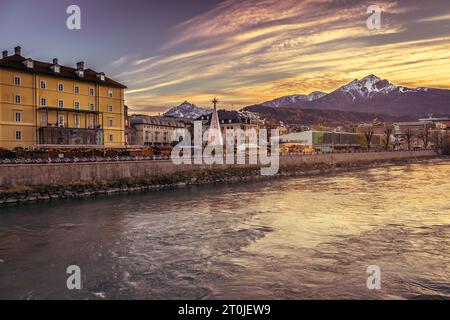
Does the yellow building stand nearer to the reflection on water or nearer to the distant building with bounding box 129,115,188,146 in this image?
the reflection on water

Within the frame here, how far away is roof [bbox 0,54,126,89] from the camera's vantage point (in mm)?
49906

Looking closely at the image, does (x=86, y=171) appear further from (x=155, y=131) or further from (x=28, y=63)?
(x=155, y=131)

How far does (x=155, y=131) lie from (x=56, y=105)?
49.8m

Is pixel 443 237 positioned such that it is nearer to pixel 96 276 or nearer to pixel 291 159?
pixel 96 276

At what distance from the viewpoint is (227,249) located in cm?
1805

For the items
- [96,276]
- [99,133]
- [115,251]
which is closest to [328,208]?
[115,251]

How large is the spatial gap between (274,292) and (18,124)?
153 ft

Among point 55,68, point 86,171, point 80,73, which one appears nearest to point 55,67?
point 55,68

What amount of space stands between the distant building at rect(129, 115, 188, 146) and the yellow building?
35438 millimetres

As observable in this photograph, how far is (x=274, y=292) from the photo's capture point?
1286cm

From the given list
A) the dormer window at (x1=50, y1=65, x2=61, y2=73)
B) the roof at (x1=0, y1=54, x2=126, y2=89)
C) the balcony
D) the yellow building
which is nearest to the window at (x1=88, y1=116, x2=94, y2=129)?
the yellow building

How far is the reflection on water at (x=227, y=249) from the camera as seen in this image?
43.5ft

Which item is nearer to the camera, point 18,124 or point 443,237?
point 443,237

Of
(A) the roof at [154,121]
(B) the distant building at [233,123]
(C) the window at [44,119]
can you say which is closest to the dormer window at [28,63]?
(C) the window at [44,119]
